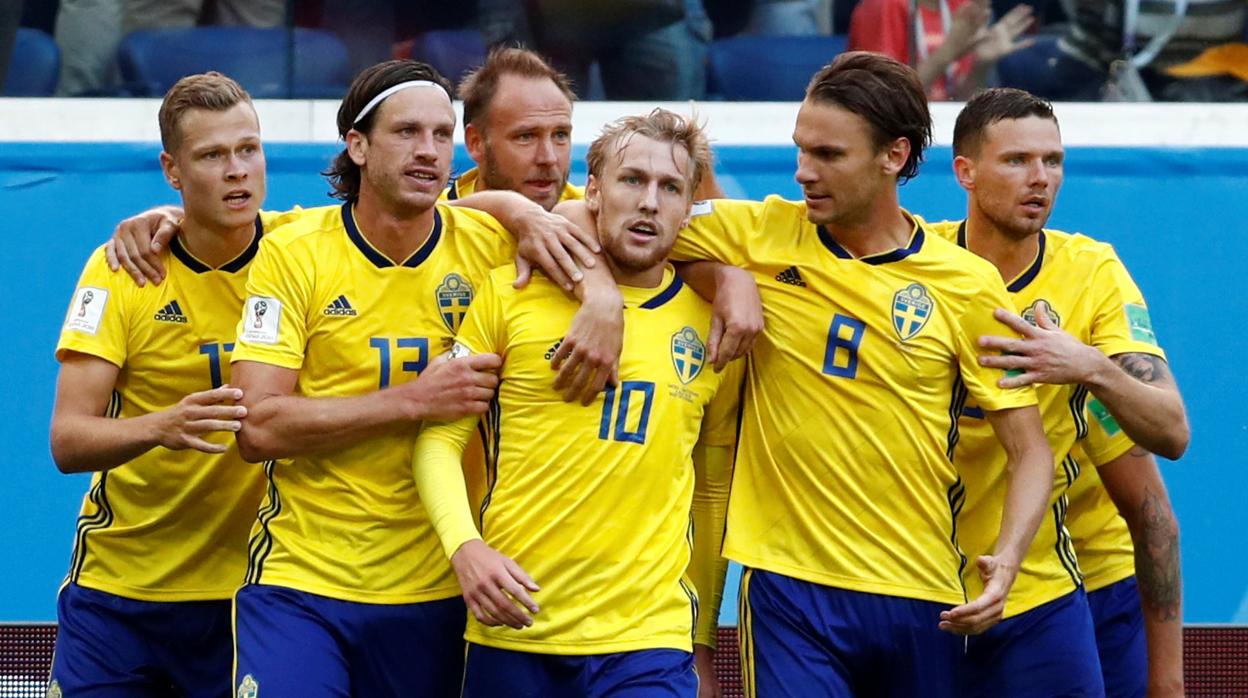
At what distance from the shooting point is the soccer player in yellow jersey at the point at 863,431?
4.48m

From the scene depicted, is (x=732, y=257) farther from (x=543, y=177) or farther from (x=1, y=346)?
(x=1, y=346)

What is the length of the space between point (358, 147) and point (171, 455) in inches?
40.4

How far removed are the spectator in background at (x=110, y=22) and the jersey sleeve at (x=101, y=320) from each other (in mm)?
3134

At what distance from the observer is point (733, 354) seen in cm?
448

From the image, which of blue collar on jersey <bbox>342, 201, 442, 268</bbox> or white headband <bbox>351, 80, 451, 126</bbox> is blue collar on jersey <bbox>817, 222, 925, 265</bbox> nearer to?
blue collar on jersey <bbox>342, 201, 442, 268</bbox>

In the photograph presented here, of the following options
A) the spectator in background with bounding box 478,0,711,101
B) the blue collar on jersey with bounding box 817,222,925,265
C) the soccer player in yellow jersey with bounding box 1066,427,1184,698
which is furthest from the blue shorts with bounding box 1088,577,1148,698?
the spectator in background with bounding box 478,0,711,101

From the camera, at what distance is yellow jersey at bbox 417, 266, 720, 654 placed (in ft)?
14.2

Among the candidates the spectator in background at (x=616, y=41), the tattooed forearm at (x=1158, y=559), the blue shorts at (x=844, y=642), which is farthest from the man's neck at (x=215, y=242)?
the spectator in background at (x=616, y=41)

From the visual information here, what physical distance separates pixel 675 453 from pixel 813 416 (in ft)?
1.23

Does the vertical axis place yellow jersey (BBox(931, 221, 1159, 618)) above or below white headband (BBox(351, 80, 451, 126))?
below

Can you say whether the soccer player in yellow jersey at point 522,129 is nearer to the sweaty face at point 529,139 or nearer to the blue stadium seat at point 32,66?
the sweaty face at point 529,139

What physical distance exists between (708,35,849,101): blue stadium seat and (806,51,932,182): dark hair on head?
3.13m

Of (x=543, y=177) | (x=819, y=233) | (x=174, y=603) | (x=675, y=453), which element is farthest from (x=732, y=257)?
(x=174, y=603)

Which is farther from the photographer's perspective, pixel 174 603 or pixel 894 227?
pixel 174 603
